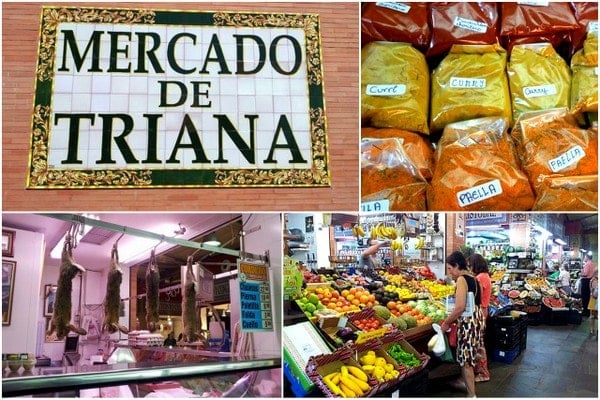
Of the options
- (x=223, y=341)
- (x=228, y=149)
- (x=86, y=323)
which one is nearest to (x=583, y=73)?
(x=228, y=149)

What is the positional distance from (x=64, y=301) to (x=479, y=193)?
229cm

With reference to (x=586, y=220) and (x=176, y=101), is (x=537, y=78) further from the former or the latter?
(x=176, y=101)

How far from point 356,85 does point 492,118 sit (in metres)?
0.82

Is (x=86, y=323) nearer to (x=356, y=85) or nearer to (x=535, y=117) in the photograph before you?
(x=356, y=85)

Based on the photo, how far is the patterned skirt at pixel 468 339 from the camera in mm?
3275

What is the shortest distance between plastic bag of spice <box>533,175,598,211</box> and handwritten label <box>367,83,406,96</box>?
3.06 ft

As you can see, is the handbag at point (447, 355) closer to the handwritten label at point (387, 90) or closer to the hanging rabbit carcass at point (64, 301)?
the handwritten label at point (387, 90)

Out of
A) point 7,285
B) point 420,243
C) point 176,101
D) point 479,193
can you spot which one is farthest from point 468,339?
point 7,285

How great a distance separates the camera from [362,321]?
3.35m

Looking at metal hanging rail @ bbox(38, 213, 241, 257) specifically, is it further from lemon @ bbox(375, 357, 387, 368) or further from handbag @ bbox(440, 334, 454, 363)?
handbag @ bbox(440, 334, 454, 363)

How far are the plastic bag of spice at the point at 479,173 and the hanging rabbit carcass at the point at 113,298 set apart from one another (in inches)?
70.3

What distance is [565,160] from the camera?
10.2 feet

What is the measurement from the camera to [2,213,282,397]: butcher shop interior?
9.64 feet

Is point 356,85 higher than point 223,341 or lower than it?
higher
